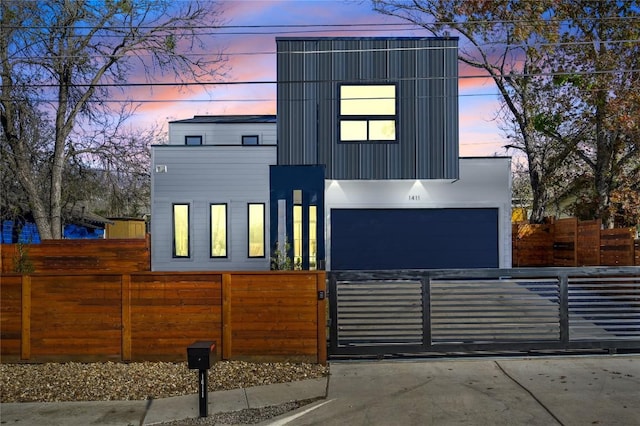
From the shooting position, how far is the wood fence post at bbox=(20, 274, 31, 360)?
8.61m

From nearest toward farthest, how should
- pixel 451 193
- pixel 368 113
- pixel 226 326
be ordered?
1. pixel 226 326
2. pixel 368 113
3. pixel 451 193

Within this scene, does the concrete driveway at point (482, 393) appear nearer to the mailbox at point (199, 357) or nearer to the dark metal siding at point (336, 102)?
the mailbox at point (199, 357)

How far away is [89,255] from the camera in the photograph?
19875 mm

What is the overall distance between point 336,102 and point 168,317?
10.9 m

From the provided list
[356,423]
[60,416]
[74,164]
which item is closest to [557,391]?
[356,423]

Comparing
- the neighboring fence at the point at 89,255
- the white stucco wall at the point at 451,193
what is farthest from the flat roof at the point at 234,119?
the white stucco wall at the point at 451,193

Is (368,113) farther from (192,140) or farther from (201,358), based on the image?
(201,358)

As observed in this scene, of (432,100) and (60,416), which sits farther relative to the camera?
(432,100)

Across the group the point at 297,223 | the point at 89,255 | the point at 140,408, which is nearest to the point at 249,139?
the point at 89,255

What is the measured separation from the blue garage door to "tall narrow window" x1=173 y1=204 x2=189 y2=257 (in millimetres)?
4523

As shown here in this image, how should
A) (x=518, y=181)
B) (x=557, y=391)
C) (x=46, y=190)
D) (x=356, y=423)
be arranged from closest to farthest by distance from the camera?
(x=356, y=423) → (x=557, y=391) → (x=46, y=190) → (x=518, y=181)

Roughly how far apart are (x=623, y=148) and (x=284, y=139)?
45.1 feet

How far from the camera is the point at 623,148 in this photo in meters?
23.3

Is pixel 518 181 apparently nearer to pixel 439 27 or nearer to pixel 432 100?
pixel 439 27
